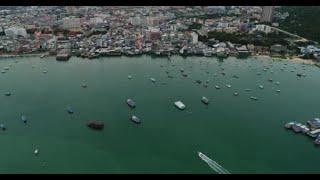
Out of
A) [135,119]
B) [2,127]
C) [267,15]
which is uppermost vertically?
[267,15]

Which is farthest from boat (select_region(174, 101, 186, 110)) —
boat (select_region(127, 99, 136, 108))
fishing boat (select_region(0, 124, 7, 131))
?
fishing boat (select_region(0, 124, 7, 131))

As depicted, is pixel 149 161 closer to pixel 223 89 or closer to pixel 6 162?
pixel 6 162

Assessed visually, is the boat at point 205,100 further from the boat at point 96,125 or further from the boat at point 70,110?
the boat at point 70,110

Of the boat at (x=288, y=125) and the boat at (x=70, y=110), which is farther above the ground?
the boat at (x=288, y=125)

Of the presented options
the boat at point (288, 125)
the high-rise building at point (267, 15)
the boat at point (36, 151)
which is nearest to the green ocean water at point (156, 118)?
the boat at point (36, 151)

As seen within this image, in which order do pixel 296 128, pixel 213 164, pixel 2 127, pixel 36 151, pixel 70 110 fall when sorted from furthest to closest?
pixel 70 110
pixel 2 127
pixel 296 128
pixel 36 151
pixel 213 164

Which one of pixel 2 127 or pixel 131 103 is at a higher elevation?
pixel 131 103

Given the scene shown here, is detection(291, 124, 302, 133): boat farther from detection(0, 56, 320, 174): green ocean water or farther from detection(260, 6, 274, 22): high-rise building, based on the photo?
detection(260, 6, 274, 22): high-rise building

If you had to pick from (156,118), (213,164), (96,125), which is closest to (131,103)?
(156,118)

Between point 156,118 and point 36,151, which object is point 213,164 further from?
point 36,151
